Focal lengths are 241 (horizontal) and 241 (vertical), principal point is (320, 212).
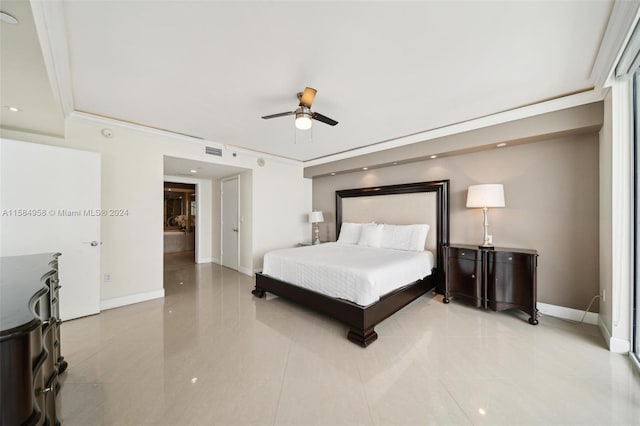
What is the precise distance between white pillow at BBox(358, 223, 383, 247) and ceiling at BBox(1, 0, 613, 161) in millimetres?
2003

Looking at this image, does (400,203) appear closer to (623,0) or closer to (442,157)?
(442,157)

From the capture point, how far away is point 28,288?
1142 mm

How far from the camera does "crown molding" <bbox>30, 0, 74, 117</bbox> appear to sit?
1.50m

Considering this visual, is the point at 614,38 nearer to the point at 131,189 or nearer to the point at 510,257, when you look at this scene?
the point at 510,257

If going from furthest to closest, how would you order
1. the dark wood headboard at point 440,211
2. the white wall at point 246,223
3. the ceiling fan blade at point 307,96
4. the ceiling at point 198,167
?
1. the white wall at point 246,223
2. the ceiling at point 198,167
3. the dark wood headboard at point 440,211
4. the ceiling fan blade at point 307,96

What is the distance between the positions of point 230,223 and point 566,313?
6005mm

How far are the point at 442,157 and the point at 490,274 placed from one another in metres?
1.92

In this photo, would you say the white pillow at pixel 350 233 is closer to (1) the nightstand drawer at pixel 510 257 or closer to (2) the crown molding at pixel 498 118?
(2) the crown molding at pixel 498 118

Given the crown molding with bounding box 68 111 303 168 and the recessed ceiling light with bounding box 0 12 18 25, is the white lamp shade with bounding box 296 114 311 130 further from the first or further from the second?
the crown molding with bounding box 68 111 303 168

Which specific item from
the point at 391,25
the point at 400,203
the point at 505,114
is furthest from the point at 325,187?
the point at 391,25

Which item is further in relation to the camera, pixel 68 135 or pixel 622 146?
pixel 68 135

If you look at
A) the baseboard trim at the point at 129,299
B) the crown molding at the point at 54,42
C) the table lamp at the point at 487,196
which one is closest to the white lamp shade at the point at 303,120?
the crown molding at the point at 54,42

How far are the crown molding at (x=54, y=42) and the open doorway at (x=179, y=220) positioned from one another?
5.81m

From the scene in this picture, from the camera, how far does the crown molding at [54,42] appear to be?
150 centimetres
